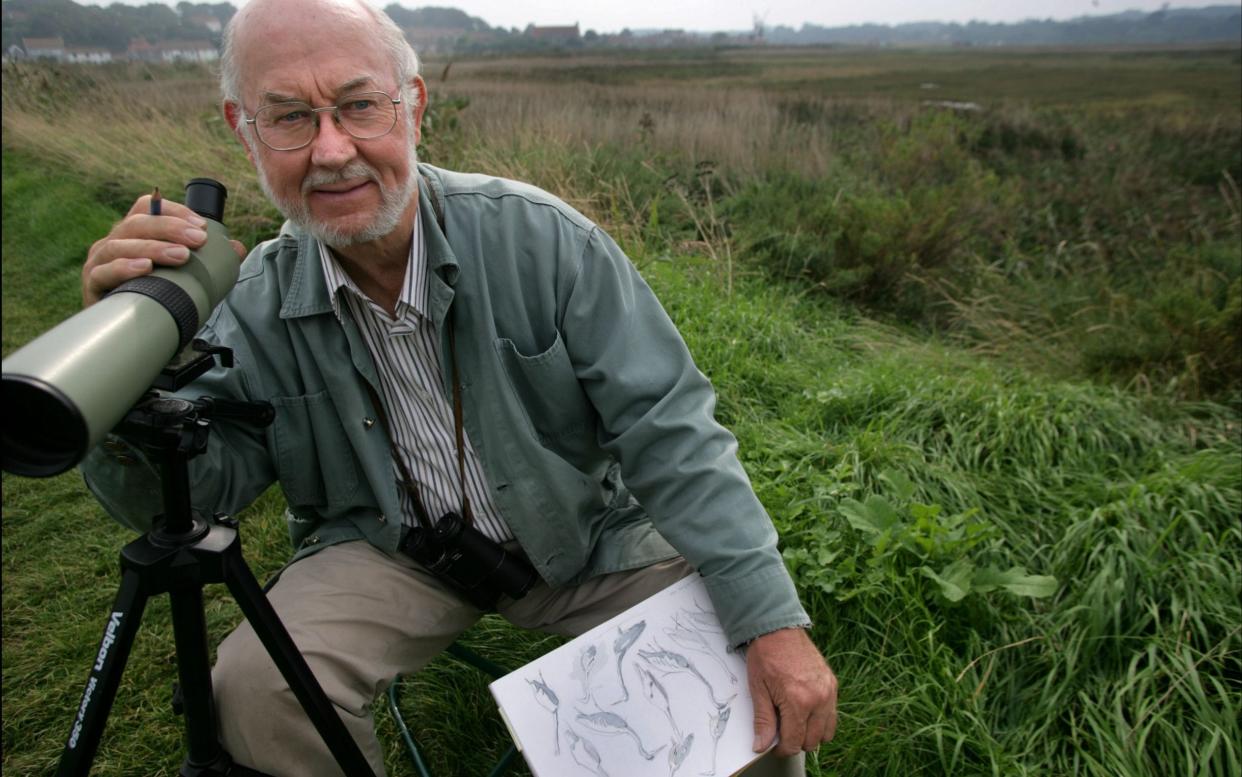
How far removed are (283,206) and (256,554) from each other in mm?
1714

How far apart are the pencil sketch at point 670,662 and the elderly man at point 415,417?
0.09m

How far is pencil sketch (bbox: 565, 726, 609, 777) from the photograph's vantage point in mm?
1254

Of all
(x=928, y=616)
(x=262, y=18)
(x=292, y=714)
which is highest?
(x=262, y=18)

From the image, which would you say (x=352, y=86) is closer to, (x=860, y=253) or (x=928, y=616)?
(x=928, y=616)

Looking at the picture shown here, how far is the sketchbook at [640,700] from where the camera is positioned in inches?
49.8

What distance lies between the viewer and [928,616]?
2076 millimetres

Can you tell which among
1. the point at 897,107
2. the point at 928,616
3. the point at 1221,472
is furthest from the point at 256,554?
the point at 897,107

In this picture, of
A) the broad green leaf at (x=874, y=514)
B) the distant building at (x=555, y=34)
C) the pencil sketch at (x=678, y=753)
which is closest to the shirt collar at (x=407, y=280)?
the pencil sketch at (x=678, y=753)

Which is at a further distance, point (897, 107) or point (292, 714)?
point (897, 107)

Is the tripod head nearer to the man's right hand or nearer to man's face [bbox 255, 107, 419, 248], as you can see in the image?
the man's right hand

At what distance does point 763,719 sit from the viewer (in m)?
1.30

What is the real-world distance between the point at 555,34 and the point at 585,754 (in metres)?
20.2

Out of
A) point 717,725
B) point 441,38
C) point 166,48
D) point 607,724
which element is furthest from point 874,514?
point 166,48

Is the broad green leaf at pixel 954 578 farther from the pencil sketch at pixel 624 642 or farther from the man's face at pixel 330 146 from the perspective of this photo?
the man's face at pixel 330 146
